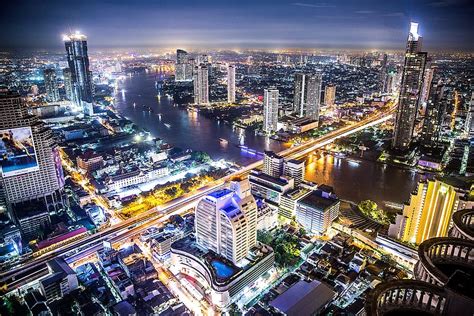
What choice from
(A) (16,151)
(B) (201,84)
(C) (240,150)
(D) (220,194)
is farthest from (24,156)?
(B) (201,84)

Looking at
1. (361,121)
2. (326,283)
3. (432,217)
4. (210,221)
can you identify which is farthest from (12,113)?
(361,121)

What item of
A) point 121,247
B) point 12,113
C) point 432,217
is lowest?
point 121,247

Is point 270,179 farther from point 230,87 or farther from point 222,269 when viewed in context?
point 230,87

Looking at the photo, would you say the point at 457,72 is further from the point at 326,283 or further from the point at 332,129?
the point at 326,283

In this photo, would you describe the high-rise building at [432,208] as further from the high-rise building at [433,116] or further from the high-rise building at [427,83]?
the high-rise building at [427,83]

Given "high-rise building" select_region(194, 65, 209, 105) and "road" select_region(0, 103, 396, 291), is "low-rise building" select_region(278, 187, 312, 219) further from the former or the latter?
"high-rise building" select_region(194, 65, 209, 105)

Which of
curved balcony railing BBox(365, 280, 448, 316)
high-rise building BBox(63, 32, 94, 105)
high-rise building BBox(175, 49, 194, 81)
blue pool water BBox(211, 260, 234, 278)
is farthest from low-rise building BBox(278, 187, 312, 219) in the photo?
high-rise building BBox(175, 49, 194, 81)
